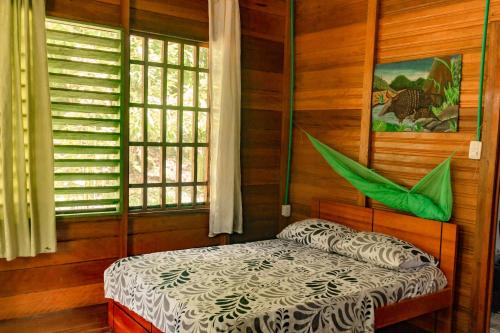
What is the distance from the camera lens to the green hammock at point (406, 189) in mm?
3027

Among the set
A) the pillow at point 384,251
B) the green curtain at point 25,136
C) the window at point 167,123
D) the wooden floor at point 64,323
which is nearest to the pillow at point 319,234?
the pillow at point 384,251

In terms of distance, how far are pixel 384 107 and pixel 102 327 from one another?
8.23 ft

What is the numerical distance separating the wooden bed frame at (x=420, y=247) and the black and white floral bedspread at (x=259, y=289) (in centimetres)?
7

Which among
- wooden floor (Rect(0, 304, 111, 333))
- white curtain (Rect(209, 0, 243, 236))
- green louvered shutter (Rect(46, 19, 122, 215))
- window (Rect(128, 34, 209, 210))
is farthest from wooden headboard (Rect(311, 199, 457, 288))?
wooden floor (Rect(0, 304, 111, 333))

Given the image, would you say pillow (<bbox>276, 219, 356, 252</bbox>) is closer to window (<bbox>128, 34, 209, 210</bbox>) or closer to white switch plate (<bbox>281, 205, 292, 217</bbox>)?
white switch plate (<bbox>281, 205, 292, 217</bbox>)

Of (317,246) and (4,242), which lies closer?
(4,242)

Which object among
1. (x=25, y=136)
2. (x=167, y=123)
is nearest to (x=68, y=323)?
(x=25, y=136)

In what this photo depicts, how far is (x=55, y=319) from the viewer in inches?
126

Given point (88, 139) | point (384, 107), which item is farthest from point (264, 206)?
point (88, 139)

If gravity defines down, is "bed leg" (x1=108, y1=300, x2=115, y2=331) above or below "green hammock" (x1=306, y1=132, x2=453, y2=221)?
below

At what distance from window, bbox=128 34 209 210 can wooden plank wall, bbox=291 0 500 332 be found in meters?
0.92

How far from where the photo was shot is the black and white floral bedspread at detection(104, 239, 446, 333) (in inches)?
87.7

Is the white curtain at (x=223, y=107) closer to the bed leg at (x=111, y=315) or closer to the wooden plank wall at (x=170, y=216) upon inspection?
the wooden plank wall at (x=170, y=216)

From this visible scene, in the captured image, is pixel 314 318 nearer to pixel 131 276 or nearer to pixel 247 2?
pixel 131 276
